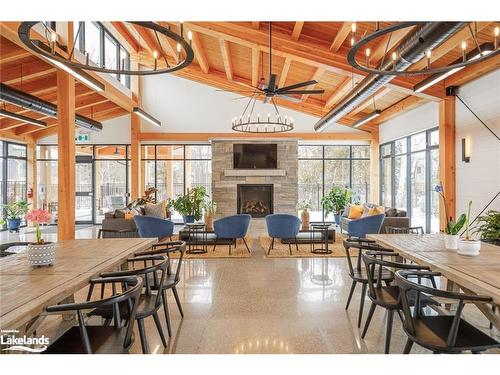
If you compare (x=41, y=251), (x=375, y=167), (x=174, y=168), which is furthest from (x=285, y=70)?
(x=41, y=251)

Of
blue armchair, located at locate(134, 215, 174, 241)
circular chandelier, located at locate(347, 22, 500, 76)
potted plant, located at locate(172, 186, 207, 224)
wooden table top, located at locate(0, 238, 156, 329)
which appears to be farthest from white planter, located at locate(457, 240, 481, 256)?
potted plant, located at locate(172, 186, 207, 224)

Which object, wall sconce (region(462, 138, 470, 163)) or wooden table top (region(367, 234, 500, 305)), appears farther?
wall sconce (region(462, 138, 470, 163))

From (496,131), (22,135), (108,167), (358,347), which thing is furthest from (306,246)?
(22,135)

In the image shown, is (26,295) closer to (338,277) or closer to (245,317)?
(245,317)

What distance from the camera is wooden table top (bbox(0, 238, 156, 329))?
1.74 m

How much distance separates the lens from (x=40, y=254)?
100 inches

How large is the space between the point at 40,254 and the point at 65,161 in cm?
408

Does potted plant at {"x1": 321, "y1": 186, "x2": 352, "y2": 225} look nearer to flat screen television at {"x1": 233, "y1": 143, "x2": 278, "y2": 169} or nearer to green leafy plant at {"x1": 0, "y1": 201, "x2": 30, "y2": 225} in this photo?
flat screen television at {"x1": 233, "y1": 143, "x2": 278, "y2": 169}

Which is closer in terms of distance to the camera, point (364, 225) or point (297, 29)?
point (297, 29)

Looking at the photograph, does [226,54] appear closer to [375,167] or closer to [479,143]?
[479,143]

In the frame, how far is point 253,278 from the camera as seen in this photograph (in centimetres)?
491

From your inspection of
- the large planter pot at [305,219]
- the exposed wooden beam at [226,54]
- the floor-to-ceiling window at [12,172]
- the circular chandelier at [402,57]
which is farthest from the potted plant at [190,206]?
the circular chandelier at [402,57]

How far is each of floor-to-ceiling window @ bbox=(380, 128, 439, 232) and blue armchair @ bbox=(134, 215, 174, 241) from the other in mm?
5797

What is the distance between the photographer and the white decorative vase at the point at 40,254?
2.53 metres
